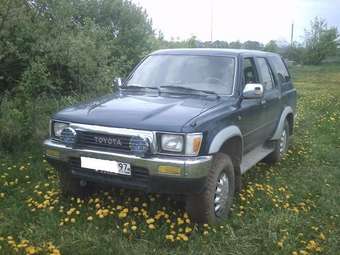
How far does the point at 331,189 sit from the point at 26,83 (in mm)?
5324

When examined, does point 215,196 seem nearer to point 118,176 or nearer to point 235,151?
point 235,151

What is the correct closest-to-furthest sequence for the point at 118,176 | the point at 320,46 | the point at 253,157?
the point at 118,176 → the point at 253,157 → the point at 320,46

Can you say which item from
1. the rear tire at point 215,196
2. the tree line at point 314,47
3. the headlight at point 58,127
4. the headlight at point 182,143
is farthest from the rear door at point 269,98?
the tree line at point 314,47

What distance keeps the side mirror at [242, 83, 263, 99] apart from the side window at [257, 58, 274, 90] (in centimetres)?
120

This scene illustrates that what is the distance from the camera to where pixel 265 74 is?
6.61 meters

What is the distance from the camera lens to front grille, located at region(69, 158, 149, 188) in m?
4.22

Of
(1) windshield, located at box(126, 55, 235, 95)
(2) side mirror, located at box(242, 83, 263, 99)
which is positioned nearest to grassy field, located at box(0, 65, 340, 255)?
(2) side mirror, located at box(242, 83, 263, 99)

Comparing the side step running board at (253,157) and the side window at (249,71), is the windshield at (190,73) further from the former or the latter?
the side step running board at (253,157)

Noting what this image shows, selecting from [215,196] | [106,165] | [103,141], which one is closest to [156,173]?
[106,165]

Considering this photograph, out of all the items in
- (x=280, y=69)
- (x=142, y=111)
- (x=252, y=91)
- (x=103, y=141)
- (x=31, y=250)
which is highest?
(x=280, y=69)

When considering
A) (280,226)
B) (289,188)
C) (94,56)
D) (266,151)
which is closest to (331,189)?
(289,188)

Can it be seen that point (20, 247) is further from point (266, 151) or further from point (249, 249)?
point (266, 151)

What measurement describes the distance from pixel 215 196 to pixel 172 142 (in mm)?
902

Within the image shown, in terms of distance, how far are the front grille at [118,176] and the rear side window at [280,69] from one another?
376 cm
